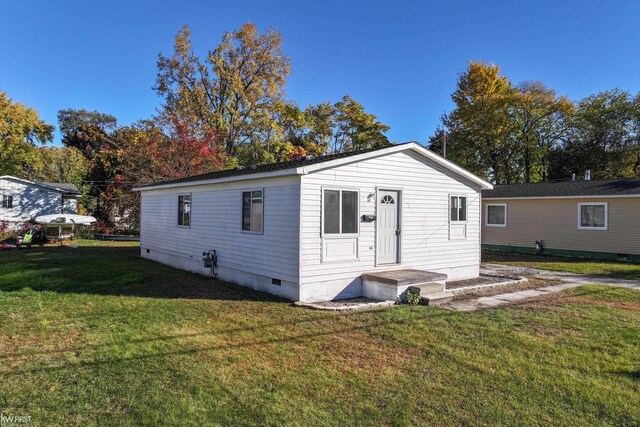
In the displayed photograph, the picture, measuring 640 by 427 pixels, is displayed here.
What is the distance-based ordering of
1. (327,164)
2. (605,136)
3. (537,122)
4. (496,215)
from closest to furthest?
1. (327,164)
2. (496,215)
3. (605,136)
4. (537,122)

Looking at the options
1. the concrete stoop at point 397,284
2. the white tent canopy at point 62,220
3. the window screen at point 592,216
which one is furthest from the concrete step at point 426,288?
the white tent canopy at point 62,220

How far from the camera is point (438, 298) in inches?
306

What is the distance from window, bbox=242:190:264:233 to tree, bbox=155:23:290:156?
707 inches

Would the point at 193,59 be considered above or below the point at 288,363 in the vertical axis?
above

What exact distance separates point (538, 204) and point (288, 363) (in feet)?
55.2

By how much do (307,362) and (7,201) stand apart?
27239 mm

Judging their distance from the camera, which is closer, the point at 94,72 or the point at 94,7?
the point at 94,7

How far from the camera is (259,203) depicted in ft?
28.8

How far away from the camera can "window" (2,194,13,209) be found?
23.6 metres

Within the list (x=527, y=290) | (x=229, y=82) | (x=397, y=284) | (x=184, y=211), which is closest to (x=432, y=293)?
(x=397, y=284)

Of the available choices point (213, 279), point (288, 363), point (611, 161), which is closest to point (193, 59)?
point (213, 279)

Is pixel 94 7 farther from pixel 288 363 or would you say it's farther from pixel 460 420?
pixel 460 420

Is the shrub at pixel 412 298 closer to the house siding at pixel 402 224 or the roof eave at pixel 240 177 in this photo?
the house siding at pixel 402 224

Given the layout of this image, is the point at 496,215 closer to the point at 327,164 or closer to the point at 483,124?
the point at 483,124
